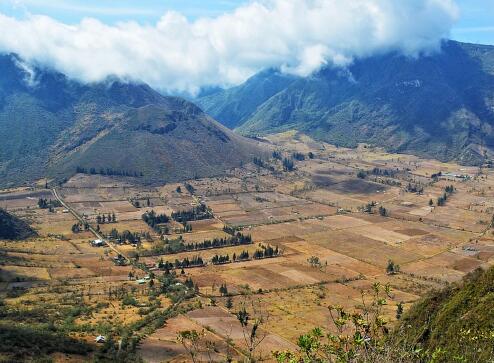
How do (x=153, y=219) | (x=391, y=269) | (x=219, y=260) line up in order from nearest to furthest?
(x=391, y=269) → (x=219, y=260) → (x=153, y=219)

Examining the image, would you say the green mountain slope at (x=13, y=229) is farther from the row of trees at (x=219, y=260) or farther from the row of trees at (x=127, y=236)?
the row of trees at (x=219, y=260)

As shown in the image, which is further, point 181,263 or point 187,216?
point 187,216

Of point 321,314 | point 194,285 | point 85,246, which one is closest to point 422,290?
point 321,314

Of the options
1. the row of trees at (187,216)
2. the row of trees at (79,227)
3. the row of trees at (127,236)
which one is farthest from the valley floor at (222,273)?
the row of trees at (187,216)

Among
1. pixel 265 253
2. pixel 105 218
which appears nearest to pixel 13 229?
pixel 105 218

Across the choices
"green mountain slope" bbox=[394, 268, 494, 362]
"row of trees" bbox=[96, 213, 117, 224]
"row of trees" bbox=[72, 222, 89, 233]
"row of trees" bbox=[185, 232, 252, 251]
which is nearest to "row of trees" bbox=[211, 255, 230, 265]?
"row of trees" bbox=[185, 232, 252, 251]

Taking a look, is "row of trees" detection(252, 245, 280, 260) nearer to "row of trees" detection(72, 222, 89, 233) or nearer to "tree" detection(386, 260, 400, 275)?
"tree" detection(386, 260, 400, 275)

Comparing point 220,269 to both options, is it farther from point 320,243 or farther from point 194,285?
point 320,243

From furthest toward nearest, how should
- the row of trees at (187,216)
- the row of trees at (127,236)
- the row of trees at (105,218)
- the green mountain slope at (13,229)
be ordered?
the row of trees at (187,216) → the row of trees at (105,218) → the row of trees at (127,236) → the green mountain slope at (13,229)

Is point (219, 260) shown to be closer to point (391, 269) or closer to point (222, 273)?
point (222, 273)
